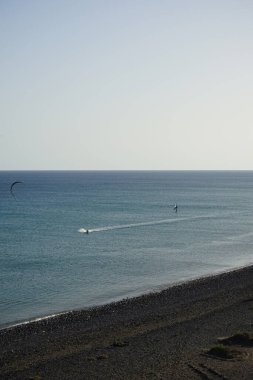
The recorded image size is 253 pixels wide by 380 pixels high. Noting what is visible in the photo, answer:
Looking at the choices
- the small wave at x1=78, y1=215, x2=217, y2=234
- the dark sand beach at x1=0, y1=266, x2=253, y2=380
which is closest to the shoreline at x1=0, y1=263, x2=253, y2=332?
the dark sand beach at x1=0, y1=266, x2=253, y2=380

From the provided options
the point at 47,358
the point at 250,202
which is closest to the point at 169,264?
the point at 47,358

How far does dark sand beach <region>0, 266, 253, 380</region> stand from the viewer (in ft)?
72.8

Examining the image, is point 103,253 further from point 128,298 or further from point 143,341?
point 143,341

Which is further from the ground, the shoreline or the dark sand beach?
the dark sand beach

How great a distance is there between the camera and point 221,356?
76.6 feet

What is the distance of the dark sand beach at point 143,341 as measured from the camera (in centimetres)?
2219

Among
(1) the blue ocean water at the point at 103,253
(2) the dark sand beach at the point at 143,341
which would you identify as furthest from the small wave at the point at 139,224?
(2) the dark sand beach at the point at 143,341

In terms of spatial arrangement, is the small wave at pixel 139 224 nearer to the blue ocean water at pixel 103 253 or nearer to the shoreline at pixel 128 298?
the blue ocean water at pixel 103 253

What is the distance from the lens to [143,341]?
26859 mm

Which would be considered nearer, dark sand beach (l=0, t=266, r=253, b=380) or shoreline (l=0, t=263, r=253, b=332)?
dark sand beach (l=0, t=266, r=253, b=380)

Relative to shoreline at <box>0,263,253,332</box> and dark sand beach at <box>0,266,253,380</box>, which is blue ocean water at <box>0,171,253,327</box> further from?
dark sand beach at <box>0,266,253,380</box>

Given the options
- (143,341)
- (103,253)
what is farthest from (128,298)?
(103,253)

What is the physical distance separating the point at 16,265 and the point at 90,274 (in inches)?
332

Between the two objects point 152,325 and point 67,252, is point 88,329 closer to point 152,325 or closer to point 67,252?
point 152,325
